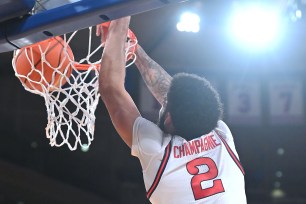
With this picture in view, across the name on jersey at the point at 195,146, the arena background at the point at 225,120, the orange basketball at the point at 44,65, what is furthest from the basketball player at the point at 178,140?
the arena background at the point at 225,120

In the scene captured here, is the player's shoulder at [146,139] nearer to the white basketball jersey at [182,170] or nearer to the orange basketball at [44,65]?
the white basketball jersey at [182,170]

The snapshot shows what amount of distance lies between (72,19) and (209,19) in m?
3.46

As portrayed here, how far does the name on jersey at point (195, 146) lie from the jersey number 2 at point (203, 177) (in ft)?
0.10

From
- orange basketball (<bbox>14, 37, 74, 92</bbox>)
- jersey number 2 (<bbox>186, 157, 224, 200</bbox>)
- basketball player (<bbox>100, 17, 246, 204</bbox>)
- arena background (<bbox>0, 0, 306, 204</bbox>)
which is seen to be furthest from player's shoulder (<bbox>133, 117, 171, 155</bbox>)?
arena background (<bbox>0, 0, 306, 204</bbox>)

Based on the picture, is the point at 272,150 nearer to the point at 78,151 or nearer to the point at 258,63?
the point at 258,63

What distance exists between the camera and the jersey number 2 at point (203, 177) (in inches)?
56.5

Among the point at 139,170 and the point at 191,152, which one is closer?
the point at 191,152

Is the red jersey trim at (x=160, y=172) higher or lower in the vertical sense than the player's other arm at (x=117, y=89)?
lower

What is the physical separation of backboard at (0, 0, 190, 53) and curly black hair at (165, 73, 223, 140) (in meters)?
0.30

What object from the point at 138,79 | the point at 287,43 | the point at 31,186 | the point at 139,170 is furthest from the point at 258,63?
the point at 31,186

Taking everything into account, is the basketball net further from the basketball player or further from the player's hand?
the basketball player

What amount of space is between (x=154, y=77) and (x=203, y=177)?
2.34 ft

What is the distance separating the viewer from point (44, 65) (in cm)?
205

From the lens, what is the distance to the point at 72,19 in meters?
1.53
